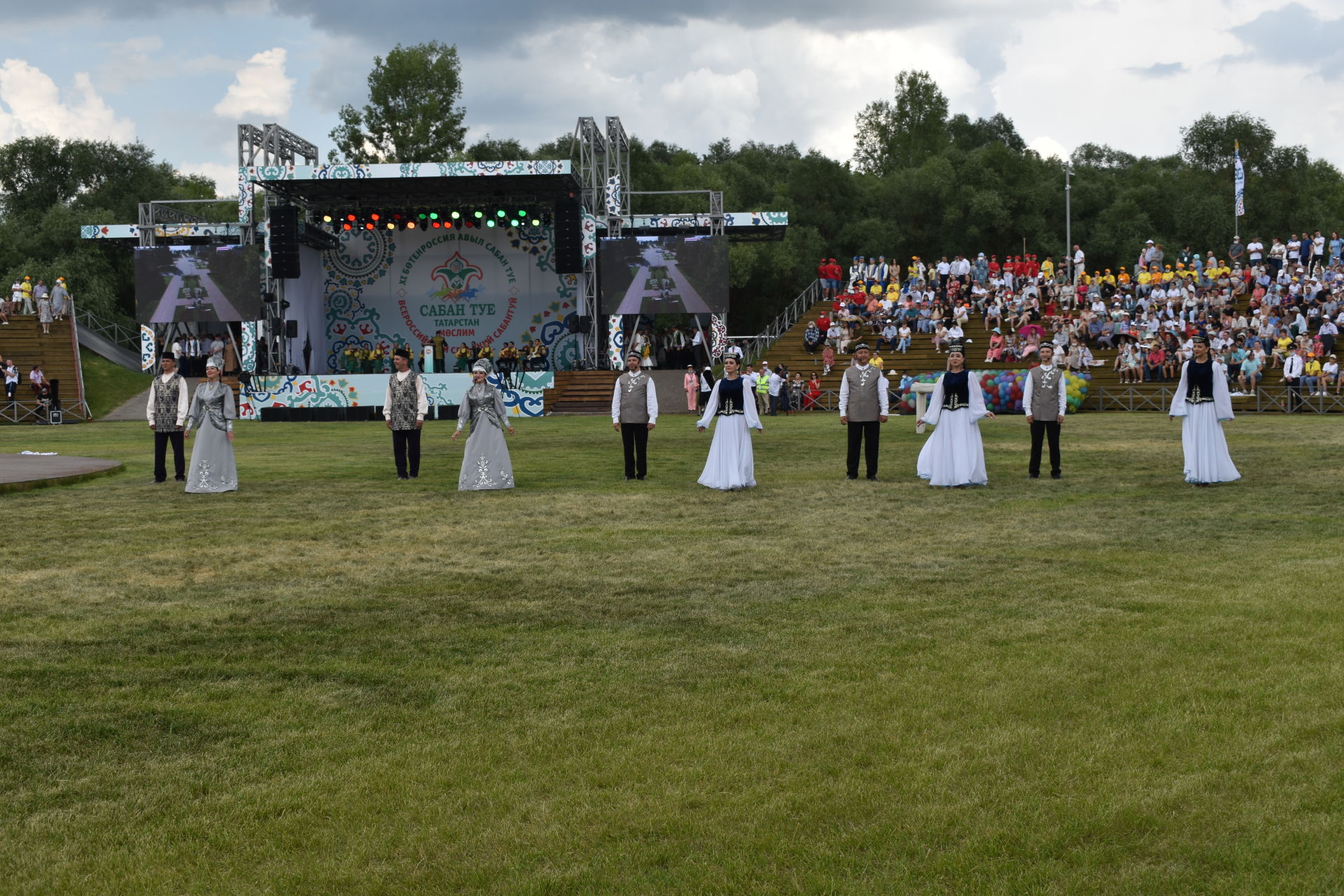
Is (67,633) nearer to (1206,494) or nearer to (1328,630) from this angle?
(1328,630)

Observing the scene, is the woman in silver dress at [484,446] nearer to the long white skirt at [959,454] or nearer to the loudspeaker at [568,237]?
the long white skirt at [959,454]

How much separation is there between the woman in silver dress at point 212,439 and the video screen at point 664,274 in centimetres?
2270

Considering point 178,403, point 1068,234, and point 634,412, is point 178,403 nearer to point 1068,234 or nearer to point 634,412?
point 634,412

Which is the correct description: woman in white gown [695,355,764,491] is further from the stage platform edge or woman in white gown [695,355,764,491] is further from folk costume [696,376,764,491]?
the stage platform edge

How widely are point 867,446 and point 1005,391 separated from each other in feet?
56.3

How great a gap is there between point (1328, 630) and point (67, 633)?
6.92 m

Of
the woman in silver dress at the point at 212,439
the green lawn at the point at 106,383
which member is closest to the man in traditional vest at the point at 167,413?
the woman in silver dress at the point at 212,439

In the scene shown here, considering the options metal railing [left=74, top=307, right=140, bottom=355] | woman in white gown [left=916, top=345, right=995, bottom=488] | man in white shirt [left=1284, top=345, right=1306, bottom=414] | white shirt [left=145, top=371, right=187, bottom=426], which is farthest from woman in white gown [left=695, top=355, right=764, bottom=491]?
metal railing [left=74, top=307, right=140, bottom=355]

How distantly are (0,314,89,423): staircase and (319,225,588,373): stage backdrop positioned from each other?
23.6ft

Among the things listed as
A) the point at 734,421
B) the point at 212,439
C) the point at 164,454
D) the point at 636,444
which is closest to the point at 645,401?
the point at 636,444

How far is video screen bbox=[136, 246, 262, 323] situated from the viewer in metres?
36.9

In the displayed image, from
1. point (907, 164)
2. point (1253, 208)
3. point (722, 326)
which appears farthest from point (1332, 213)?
point (722, 326)

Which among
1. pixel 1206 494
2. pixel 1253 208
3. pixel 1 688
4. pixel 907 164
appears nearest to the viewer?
pixel 1 688

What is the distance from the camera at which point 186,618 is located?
7.39 meters
